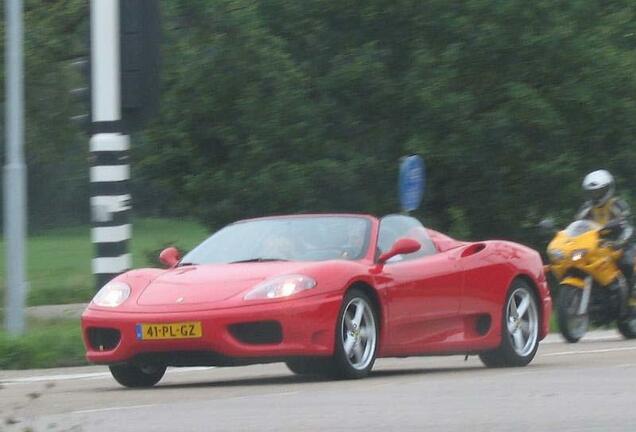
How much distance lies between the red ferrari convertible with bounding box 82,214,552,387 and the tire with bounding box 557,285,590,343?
370 cm

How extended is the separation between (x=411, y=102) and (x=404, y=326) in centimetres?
1316

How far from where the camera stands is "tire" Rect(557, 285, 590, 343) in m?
17.1

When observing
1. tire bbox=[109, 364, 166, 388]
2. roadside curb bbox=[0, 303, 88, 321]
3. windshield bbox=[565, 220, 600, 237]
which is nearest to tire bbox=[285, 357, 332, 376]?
tire bbox=[109, 364, 166, 388]

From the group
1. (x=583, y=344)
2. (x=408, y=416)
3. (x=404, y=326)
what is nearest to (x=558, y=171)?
(x=583, y=344)

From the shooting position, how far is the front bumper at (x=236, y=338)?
11094mm

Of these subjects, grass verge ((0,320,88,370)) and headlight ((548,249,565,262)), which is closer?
grass verge ((0,320,88,370))

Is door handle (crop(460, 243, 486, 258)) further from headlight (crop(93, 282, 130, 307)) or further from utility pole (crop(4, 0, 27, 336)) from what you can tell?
utility pole (crop(4, 0, 27, 336))

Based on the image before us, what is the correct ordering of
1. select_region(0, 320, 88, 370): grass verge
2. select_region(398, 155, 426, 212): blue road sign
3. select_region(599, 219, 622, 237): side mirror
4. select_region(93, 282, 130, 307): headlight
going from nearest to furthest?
select_region(93, 282, 130, 307): headlight < select_region(0, 320, 88, 370): grass verge < select_region(599, 219, 622, 237): side mirror < select_region(398, 155, 426, 212): blue road sign

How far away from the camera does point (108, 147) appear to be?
658 inches

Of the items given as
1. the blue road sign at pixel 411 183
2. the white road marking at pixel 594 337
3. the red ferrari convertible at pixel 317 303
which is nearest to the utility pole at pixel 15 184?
the red ferrari convertible at pixel 317 303

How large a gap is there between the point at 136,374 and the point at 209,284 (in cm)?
91

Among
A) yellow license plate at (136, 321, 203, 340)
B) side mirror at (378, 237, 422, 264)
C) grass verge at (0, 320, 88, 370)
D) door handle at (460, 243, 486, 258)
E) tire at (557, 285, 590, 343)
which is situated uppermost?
side mirror at (378, 237, 422, 264)

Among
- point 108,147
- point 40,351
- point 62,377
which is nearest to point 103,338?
point 62,377

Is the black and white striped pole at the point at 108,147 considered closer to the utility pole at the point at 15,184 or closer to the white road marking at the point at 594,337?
the utility pole at the point at 15,184
